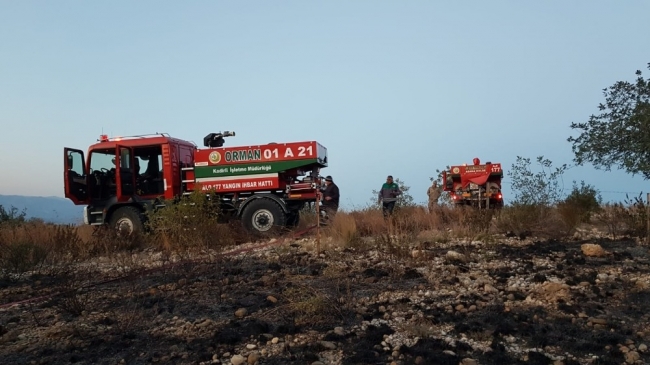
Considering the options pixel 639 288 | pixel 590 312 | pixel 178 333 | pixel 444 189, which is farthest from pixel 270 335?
pixel 444 189

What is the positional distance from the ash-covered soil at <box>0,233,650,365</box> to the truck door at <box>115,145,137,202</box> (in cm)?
576

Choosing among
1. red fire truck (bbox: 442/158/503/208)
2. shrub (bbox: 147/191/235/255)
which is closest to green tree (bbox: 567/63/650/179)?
red fire truck (bbox: 442/158/503/208)

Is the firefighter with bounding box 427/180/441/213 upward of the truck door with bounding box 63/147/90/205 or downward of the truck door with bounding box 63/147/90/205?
downward

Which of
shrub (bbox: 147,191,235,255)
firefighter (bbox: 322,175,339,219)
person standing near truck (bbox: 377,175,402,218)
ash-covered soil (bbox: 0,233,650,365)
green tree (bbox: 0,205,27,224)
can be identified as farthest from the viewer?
green tree (bbox: 0,205,27,224)

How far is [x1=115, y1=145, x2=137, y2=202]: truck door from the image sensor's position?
46.3 ft

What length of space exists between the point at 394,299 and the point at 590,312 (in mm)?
1905

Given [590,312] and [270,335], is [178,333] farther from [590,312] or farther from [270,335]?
[590,312]

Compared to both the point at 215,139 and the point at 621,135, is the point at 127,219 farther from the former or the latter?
the point at 621,135

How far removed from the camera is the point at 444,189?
726 inches

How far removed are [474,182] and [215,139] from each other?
793cm

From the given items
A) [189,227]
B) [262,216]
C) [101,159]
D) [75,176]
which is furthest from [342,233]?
[75,176]

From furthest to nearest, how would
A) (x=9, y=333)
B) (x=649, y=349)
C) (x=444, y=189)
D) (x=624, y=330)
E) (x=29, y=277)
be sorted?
1. (x=444, y=189)
2. (x=29, y=277)
3. (x=9, y=333)
4. (x=624, y=330)
5. (x=649, y=349)

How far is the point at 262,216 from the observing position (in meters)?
13.4

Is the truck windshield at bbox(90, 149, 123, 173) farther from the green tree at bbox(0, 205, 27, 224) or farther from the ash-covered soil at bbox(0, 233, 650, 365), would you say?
the ash-covered soil at bbox(0, 233, 650, 365)
